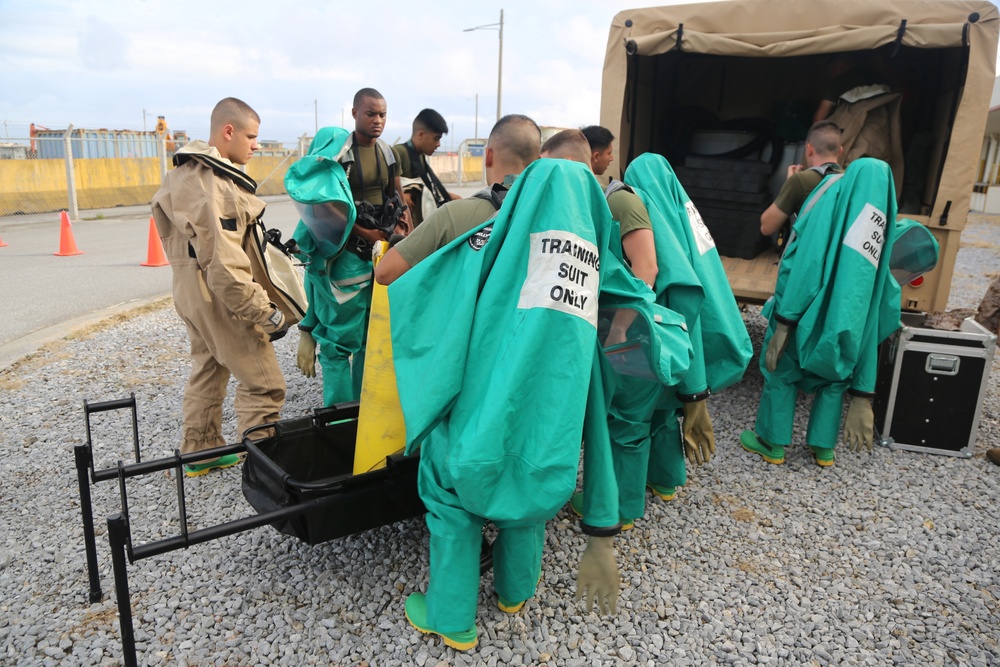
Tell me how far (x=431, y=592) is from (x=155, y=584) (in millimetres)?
1162

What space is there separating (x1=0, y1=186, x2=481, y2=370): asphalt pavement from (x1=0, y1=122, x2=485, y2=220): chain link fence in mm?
1103

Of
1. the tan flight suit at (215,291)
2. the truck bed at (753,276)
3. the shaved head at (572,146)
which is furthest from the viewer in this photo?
the truck bed at (753,276)

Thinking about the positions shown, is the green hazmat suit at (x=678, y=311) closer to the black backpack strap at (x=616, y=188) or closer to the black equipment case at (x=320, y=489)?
the black backpack strap at (x=616, y=188)

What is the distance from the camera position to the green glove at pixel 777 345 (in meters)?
3.82

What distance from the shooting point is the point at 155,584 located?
2.70 metres

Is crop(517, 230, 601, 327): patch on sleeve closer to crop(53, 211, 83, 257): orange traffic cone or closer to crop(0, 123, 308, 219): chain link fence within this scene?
crop(53, 211, 83, 257): orange traffic cone

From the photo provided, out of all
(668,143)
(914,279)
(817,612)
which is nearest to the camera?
(817,612)

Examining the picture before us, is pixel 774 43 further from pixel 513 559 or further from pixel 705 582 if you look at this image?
pixel 513 559

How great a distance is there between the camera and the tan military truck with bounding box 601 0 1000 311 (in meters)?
4.44

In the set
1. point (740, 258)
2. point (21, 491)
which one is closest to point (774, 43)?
point (740, 258)

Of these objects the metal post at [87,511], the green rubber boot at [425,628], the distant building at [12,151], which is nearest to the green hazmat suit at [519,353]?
the green rubber boot at [425,628]

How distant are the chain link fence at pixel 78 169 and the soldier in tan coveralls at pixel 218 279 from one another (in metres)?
11.1

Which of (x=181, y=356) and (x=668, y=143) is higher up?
(x=668, y=143)

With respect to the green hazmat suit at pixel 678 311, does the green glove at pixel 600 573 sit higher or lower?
lower
